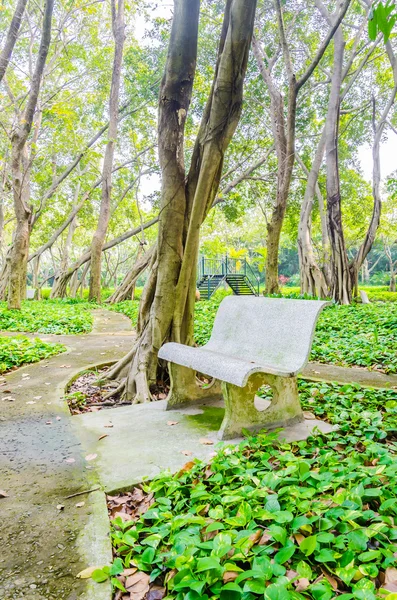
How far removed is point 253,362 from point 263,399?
3.02 ft

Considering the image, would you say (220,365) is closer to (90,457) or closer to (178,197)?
(90,457)

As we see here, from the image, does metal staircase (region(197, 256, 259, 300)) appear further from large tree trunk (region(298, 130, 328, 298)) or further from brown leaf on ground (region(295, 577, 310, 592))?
brown leaf on ground (region(295, 577, 310, 592))

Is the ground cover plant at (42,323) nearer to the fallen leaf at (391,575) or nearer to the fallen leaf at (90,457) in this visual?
the fallen leaf at (90,457)

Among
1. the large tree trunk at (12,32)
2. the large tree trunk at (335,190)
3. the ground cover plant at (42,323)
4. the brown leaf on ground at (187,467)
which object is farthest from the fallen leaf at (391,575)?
the large tree trunk at (335,190)

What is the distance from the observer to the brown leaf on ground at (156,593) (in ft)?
4.32

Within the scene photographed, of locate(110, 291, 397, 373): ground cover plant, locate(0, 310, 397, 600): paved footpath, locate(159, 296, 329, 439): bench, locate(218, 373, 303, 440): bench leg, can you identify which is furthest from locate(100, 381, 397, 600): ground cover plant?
locate(110, 291, 397, 373): ground cover plant

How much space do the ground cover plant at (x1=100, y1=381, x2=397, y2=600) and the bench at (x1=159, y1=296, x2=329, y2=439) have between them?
1.20 ft

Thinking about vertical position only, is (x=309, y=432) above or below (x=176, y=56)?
below

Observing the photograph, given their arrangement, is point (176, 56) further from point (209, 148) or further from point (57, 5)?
point (57, 5)

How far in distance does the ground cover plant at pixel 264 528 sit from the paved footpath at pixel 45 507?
3.9 inches

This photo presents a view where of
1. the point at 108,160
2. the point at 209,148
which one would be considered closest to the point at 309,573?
the point at 209,148

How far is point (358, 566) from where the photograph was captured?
1309mm

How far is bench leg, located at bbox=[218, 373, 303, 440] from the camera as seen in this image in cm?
251

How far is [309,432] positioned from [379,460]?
1.97 feet
